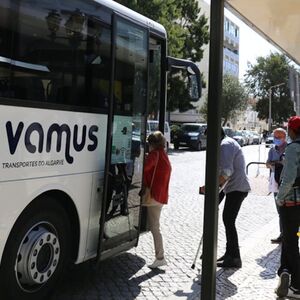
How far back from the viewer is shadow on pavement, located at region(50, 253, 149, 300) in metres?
5.38

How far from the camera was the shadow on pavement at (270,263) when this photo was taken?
621 cm

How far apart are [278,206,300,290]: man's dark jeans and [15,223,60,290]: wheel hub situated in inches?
88.7

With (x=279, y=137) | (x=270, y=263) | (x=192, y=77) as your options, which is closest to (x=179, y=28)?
(x=279, y=137)

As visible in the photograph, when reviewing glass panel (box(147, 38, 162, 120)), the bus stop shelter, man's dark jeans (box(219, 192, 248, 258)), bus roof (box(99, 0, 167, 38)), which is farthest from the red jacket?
the bus stop shelter

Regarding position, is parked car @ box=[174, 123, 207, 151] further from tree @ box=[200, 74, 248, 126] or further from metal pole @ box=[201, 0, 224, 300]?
metal pole @ box=[201, 0, 224, 300]

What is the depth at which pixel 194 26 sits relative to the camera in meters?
39.7

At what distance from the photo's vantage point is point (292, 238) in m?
5.30

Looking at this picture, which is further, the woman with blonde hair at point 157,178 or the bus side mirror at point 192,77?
the bus side mirror at point 192,77

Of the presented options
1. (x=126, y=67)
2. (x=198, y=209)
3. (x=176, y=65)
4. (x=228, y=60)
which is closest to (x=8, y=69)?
(x=126, y=67)

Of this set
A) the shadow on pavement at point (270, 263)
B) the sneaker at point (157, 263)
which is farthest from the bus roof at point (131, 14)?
the shadow on pavement at point (270, 263)

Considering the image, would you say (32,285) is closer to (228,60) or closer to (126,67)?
(126,67)

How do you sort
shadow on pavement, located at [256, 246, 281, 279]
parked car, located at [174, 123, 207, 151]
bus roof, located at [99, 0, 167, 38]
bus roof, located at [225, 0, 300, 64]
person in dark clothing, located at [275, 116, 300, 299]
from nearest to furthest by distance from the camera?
bus roof, located at [225, 0, 300, 64] → person in dark clothing, located at [275, 116, 300, 299] → bus roof, located at [99, 0, 167, 38] → shadow on pavement, located at [256, 246, 281, 279] → parked car, located at [174, 123, 207, 151]

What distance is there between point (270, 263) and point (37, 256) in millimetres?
3243

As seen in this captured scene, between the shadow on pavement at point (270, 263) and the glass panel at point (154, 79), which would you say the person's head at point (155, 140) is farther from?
the shadow on pavement at point (270, 263)
